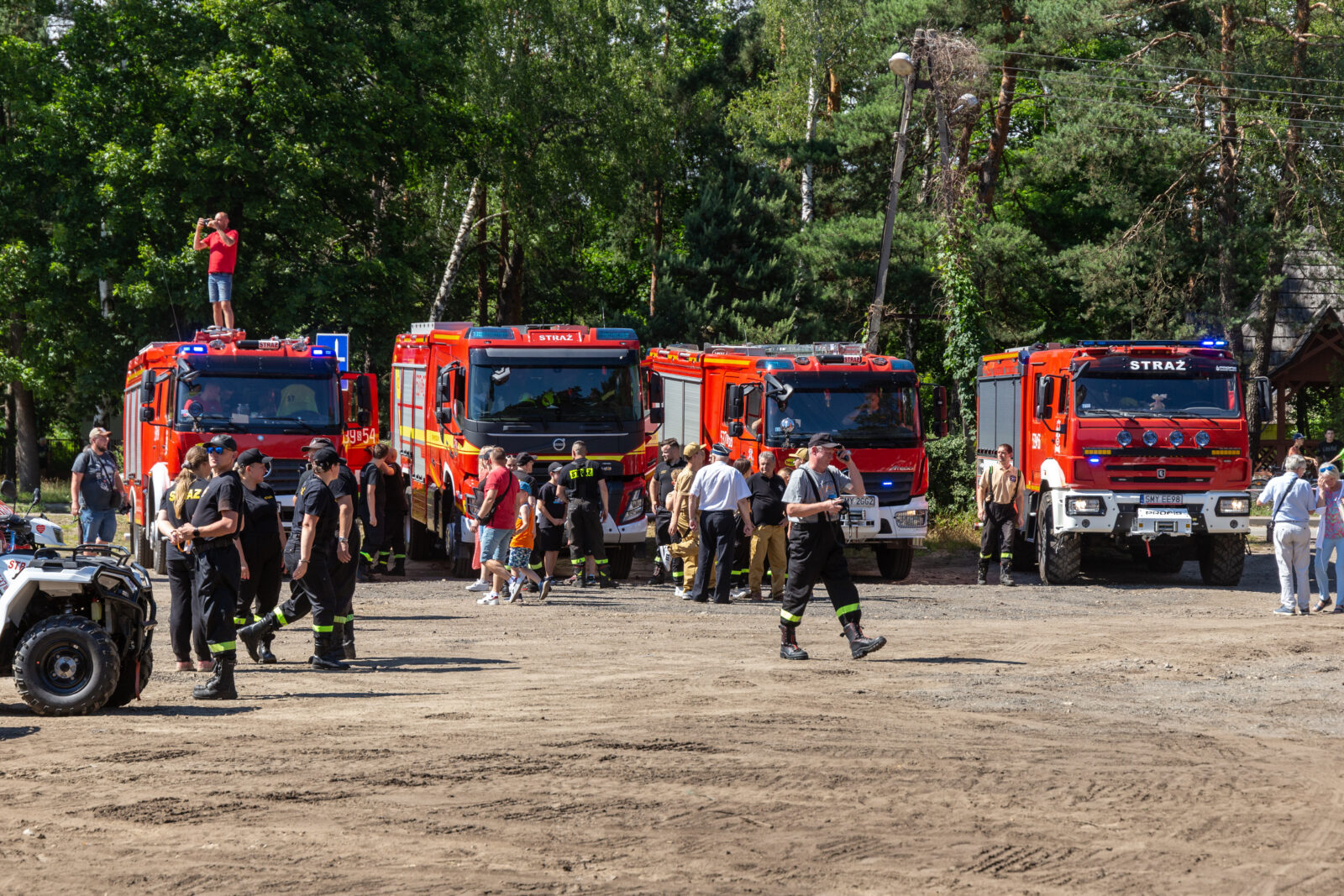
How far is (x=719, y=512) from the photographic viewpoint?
1686 centimetres

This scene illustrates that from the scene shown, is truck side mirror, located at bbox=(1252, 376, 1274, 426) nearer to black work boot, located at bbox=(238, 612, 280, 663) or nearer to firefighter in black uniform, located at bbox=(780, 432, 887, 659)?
firefighter in black uniform, located at bbox=(780, 432, 887, 659)

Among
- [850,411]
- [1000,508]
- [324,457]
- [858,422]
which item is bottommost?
[1000,508]

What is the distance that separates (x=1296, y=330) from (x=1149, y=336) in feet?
19.8

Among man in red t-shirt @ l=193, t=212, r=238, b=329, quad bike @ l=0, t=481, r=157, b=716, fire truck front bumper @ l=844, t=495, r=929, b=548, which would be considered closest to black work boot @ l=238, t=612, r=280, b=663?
quad bike @ l=0, t=481, r=157, b=716

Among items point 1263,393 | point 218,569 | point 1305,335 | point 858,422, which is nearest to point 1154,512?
point 1263,393

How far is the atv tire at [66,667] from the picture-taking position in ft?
31.1

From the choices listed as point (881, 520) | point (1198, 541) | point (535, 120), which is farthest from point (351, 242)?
point (1198, 541)

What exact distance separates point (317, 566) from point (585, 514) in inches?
285

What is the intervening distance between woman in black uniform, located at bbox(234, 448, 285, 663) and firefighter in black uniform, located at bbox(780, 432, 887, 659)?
4.05 m

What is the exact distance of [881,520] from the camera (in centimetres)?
2014

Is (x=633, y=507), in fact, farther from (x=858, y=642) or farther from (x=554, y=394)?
(x=858, y=642)

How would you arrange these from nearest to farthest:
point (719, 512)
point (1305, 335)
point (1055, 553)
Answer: point (719, 512) → point (1055, 553) → point (1305, 335)

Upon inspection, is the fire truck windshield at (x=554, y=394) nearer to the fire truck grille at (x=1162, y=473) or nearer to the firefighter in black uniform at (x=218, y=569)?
the fire truck grille at (x=1162, y=473)

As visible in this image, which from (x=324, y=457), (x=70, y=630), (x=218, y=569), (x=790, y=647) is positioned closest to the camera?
(x=70, y=630)
